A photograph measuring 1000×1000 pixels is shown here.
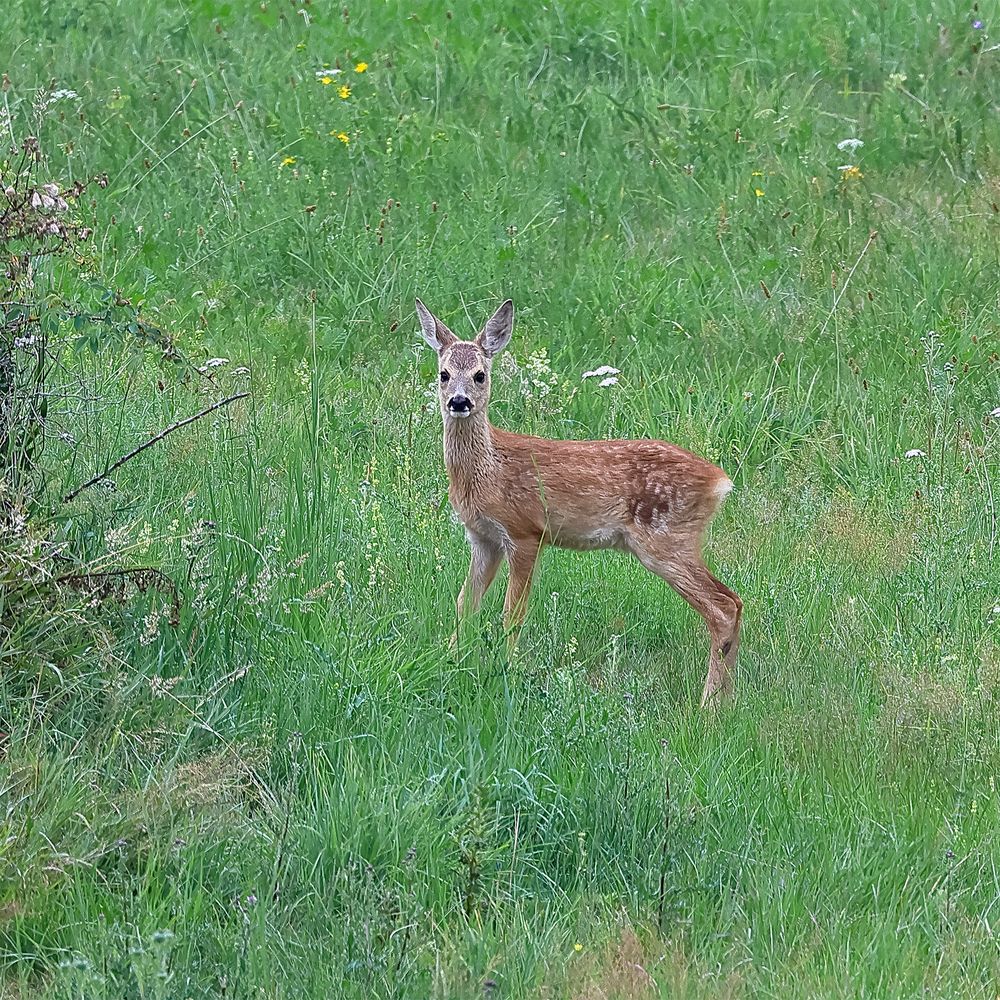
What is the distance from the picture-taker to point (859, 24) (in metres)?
12.6

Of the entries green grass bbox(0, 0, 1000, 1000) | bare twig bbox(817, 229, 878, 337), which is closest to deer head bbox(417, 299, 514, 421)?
green grass bbox(0, 0, 1000, 1000)

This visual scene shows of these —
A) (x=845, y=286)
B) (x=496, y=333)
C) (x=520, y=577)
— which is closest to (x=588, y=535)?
(x=520, y=577)

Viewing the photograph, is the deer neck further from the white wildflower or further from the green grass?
the white wildflower

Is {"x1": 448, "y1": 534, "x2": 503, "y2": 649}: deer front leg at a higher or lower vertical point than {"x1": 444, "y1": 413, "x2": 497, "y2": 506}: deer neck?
lower

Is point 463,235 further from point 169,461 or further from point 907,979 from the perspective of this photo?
point 907,979

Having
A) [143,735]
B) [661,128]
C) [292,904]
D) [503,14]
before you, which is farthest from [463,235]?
[292,904]

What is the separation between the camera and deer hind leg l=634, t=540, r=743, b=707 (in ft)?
19.7

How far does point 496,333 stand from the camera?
281 inches

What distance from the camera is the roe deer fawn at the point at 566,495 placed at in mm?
6586

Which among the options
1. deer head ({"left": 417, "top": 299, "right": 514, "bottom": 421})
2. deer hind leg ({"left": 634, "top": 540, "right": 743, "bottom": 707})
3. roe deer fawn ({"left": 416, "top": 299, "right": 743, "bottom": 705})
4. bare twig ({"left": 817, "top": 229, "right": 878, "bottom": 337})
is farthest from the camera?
bare twig ({"left": 817, "top": 229, "right": 878, "bottom": 337})

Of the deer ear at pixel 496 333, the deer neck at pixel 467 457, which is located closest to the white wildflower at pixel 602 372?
the deer ear at pixel 496 333

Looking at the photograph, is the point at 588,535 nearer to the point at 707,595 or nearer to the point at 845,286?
the point at 707,595

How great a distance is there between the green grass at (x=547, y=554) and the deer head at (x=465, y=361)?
0.45 metres

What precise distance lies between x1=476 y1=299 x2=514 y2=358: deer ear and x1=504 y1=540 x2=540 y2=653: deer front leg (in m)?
0.97
